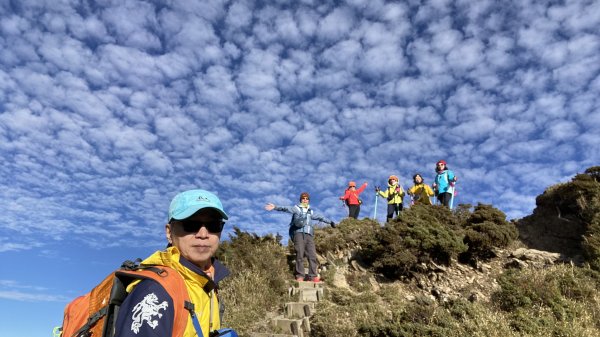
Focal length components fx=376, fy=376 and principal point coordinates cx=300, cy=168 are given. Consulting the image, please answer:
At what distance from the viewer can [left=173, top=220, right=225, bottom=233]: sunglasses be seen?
75.6 inches

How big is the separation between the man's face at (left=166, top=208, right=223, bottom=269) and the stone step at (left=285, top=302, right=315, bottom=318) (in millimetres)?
7290

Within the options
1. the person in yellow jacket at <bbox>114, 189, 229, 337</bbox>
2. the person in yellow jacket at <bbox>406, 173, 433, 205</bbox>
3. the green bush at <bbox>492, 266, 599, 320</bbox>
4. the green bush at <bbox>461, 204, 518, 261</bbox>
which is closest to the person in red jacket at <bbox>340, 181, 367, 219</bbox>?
the person in yellow jacket at <bbox>406, 173, 433, 205</bbox>

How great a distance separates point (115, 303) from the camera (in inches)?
55.8

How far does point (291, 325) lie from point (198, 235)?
22.9ft

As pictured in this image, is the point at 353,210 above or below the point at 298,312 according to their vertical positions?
above

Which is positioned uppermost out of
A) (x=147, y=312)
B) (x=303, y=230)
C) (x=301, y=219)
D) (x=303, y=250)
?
(x=301, y=219)

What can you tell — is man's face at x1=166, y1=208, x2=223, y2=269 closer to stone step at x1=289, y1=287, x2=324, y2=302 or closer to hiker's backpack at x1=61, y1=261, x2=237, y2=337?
hiker's backpack at x1=61, y1=261, x2=237, y2=337

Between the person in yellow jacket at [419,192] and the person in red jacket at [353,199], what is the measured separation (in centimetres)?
204

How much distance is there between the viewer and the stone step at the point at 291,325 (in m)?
8.03

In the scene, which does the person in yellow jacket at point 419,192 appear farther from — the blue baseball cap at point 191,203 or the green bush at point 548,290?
the blue baseball cap at point 191,203

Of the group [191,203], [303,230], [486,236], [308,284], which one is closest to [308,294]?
[308,284]

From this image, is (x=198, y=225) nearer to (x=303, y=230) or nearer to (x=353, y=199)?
(x=303, y=230)

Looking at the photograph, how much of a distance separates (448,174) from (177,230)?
12.8m

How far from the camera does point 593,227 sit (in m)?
9.59
